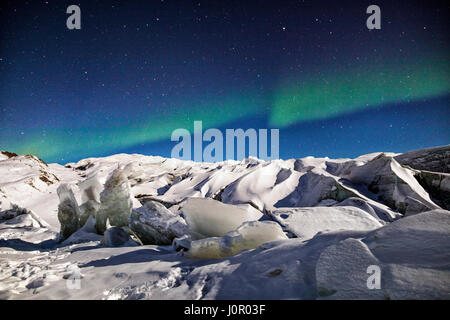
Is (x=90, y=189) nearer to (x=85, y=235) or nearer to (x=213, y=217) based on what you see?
(x=85, y=235)

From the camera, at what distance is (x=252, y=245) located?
7.29 ft

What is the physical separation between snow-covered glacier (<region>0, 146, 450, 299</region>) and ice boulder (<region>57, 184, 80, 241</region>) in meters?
0.02

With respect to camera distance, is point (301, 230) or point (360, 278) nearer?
point (360, 278)

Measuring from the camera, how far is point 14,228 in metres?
5.01

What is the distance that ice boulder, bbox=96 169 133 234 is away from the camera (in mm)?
4713

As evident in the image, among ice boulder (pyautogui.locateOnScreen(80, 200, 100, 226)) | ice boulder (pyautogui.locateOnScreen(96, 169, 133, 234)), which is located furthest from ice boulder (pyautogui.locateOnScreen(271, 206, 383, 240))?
ice boulder (pyautogui.locateOnScreen(80, 200, 100, 226))

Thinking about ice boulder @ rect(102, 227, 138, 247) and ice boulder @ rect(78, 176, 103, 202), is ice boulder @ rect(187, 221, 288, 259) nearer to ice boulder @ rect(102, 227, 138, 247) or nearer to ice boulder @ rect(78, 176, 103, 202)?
ice boulder @ rect(102, 227, 138, 247)

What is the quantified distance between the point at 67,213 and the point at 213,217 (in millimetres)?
3811

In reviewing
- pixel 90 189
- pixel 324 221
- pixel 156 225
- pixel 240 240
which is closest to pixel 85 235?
pixel 90 189

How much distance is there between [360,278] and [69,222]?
5.35 metres

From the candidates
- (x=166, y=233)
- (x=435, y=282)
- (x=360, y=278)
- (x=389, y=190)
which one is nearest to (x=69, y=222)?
(x=166, y=233)
